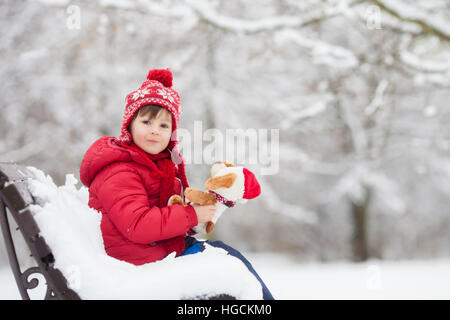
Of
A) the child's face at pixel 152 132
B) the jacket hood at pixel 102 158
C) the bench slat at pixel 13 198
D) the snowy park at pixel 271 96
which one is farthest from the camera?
the snowy park at pixel 271 96

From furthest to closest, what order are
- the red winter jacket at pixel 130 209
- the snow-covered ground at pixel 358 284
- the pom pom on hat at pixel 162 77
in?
the snow-covered ground at pixel 358 284, the pom pom on hat at pixel 162 77, the red winter jacket at pixel 130 209

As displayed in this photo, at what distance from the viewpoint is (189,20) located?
4.23 metres

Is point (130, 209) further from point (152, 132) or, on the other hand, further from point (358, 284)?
point (358, 284)

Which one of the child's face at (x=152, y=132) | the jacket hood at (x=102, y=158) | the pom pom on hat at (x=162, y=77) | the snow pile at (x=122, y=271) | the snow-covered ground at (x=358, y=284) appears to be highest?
the pom pom on hat at (x=162, y=77)

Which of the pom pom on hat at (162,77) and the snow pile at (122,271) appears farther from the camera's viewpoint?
the pom pom on hat at (162,77)

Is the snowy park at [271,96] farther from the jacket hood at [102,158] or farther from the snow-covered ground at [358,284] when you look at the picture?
the jacket hood at [102,158]

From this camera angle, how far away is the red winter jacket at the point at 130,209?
1444 millimetres

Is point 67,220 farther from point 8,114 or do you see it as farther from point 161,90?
point 8,114

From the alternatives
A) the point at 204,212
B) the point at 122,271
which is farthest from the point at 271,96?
the point at 122,271

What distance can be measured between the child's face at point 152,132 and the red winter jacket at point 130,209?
0.12m

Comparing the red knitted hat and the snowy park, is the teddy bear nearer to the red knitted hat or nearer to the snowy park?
the red knitted hat

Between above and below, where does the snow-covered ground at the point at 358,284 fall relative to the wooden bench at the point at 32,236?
below

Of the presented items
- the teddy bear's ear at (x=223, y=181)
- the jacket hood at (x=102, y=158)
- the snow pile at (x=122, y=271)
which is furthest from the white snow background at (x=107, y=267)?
the teddy bear's ear at (x=223, y=181)

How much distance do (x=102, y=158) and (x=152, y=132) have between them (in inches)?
10.9
